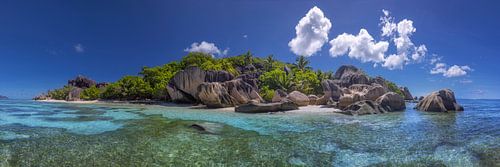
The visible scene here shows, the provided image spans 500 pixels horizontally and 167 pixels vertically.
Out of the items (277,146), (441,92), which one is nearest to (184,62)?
(441,92)

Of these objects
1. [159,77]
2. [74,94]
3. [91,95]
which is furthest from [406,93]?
[74,94]

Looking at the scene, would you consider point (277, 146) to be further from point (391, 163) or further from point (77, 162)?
point (77, 162)

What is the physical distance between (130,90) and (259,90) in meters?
28.6

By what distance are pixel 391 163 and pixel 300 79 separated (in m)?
45.0

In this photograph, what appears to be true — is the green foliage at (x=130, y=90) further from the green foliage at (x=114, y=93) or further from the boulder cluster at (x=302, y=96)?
the boulder cluster at (x=302, y=96)

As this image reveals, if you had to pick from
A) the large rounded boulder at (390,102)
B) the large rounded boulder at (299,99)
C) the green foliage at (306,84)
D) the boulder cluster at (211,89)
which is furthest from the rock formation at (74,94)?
the large rounded boulder at (390,102)

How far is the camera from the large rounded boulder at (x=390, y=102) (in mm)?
30967

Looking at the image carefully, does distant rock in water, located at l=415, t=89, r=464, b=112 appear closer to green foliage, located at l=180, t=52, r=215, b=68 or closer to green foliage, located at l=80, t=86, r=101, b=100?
green foliage, located at l=180, t=52, r=215, b=68

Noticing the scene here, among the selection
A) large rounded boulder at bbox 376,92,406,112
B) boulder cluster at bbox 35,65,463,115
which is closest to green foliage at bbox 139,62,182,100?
boulder cluster at bbox 35,65,463,115

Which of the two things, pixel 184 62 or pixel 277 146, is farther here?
pixel 184 62

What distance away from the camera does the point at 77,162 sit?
9266 millimetres

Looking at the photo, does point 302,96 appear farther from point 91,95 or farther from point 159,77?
point 91,95

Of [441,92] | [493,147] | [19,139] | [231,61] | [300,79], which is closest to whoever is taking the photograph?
[493,147]

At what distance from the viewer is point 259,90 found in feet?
161
